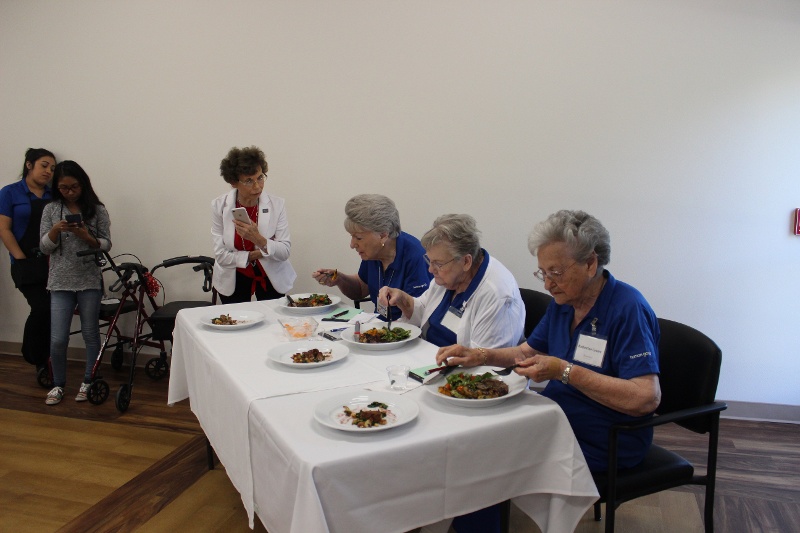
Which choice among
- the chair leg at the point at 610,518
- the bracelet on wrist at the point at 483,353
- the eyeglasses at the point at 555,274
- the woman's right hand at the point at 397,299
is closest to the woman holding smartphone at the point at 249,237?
the woman's right hand at the point at 397,299

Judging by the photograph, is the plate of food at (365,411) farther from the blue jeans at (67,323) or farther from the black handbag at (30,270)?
the black handbag at (30,270)

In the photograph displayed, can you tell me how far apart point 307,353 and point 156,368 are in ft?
8.16

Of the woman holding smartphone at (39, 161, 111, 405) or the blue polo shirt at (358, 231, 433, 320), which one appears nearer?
the blue polo shirt at (358, 231, 433, 320)

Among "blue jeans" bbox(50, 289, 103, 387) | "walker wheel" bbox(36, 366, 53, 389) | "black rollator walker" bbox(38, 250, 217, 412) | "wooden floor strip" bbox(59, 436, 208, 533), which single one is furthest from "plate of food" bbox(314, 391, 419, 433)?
"walker wheel" bbox(36, 366, 53, 389)

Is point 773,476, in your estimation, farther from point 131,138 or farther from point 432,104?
point 131,138

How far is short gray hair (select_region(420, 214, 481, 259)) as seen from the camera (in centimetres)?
205

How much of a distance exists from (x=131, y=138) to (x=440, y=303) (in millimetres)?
3051

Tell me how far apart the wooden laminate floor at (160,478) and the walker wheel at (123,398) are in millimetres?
41

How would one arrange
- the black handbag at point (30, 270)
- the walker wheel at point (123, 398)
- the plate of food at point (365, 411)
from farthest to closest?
the black handbag at point (30, 270)
the walker wheel at point (123, 398)
the plate of food at point (365, 411)

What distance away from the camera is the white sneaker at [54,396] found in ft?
11.9

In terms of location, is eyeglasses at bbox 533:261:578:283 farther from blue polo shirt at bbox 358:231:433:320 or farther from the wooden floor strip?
the wooden floor strip

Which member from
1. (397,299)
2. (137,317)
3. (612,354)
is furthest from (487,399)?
(137,317)

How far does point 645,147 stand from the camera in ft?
10.8

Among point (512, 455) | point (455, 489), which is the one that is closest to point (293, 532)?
point (455, 489)
